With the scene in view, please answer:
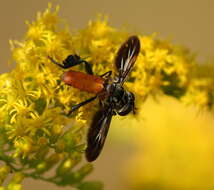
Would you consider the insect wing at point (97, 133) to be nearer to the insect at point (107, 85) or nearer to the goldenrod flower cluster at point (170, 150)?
the insect at point (107, 85)

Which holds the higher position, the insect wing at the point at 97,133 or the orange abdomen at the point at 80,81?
the orange abdomen at the point at 80,81

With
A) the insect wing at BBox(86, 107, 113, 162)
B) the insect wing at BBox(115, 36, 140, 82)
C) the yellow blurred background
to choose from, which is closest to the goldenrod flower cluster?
the yellow blurred background

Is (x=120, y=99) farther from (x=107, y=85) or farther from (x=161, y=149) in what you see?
(x=161, y=149)

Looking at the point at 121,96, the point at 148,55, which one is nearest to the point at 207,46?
the point at 148,55

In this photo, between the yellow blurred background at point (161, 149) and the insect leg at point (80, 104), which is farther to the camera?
the yellow blurred background at point (161, 149)

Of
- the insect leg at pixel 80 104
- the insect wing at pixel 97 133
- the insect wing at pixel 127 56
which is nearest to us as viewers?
the insect wing at pixel 97 133

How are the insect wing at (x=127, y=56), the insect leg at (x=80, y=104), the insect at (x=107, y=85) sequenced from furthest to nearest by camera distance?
the insect wing at (x=127, y=56) → the insect leg at (x=80, y=104) → the insect at (x=107, y=85)

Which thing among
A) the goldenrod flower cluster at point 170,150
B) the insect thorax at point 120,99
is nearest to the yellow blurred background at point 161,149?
the goldenrod flower cluster at point 170,150

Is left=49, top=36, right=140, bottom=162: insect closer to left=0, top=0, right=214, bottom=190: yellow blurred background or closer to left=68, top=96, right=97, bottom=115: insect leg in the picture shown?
left=68, top=96, right=97, bottom=115: insect leg
